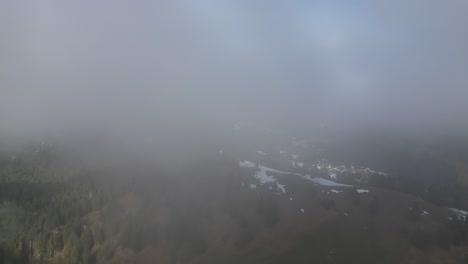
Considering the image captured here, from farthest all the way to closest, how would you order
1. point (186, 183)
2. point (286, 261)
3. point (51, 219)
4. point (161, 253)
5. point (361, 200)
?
point (186, 183) → point (51, 219) → point (361, 200) → point (161, 253) → point (286, 261)

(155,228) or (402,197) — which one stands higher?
(402,197)

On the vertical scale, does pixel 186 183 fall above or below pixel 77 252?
above

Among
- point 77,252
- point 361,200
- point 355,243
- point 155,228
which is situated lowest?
point 77,252

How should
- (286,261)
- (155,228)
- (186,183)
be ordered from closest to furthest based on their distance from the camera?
(286,261), (155,228), (186,183)

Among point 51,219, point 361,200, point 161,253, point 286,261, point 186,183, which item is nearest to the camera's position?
point 286,261

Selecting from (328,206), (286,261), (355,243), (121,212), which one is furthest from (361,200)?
(121,212)

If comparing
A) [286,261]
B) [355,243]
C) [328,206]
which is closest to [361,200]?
[328,206]

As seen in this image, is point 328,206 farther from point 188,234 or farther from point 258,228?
point 188,234

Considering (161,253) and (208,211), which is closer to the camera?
(161,253)

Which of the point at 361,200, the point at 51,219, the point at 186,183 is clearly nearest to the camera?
the point at 361,200

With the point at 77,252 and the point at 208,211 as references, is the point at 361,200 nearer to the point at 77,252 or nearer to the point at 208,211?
the point at 208,211
